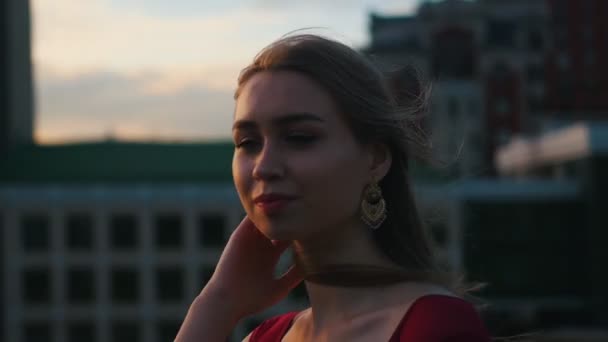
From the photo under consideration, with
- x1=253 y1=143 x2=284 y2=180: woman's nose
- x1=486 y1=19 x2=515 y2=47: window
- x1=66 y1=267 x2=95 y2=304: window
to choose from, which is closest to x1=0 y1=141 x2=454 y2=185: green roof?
x1=66 y1=267 x2=95 y2=304: window

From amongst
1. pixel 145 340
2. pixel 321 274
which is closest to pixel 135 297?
pixel 145 340

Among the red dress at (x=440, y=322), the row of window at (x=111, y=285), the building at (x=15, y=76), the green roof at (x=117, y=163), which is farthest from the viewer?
the building at (x=15, y=76)

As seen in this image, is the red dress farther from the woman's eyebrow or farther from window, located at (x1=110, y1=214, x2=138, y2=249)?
window, located at (x1=110, y1=214, x2=138, y2=249)

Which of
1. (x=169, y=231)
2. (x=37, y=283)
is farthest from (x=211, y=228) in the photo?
(x=37, y=283)

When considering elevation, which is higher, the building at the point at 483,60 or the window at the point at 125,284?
the building at the point at 483,60

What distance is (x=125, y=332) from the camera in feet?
210

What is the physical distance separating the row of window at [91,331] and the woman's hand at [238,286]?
60372mm

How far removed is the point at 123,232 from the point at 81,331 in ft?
20.0

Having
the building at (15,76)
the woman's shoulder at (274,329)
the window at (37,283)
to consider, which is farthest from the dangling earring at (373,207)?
the building at (15,76)

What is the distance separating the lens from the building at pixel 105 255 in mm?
63406

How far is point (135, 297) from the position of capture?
64.2 m

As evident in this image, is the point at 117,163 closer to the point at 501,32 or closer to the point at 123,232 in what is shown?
the point at 123,232

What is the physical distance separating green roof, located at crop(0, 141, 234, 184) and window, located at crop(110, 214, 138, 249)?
3.16 meters

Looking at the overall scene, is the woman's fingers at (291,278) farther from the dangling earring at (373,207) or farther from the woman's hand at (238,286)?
the dangling earring at (373,207)
